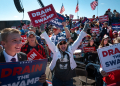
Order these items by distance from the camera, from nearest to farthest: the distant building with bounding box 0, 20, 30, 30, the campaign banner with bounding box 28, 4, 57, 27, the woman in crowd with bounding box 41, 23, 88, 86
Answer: the woman in crowd with bounding box 41, 23, 88, 86 < the campaign banner with bounding box 28, 4, 57, 27 < the distant building with bounding box 0, 20, 30, 30

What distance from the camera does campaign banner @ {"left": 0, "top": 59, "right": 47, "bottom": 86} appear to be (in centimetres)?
123

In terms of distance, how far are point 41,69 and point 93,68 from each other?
247 centimetres

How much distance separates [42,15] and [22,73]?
3.31m

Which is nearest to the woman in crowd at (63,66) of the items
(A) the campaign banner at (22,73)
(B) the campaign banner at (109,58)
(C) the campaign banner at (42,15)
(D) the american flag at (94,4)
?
(B) the campaign banner at (109,58)

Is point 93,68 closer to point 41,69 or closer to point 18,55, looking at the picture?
point 41,69

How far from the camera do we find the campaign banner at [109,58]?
1929 millimetres

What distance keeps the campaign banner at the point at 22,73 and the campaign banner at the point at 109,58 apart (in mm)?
1148

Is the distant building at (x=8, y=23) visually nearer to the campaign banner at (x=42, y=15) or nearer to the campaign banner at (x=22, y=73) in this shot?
the campaign banner at (x=42, y=15)

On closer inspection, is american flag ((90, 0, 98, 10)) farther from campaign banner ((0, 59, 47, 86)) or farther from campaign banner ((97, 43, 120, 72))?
campaign banner ((0, 59, 47, 86))

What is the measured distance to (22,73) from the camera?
1357mm

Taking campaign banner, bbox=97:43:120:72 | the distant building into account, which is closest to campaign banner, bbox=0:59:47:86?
campaign banner, bbox=97:43:120:72

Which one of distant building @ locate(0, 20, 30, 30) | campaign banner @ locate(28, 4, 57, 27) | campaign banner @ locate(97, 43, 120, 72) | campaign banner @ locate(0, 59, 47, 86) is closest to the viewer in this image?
campaign banner @ locate(0, 59, 47, 86)

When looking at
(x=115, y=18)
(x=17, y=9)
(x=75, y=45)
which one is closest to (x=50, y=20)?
(x=75, y=45)

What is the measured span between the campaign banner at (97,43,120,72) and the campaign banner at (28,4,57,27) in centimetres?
288
